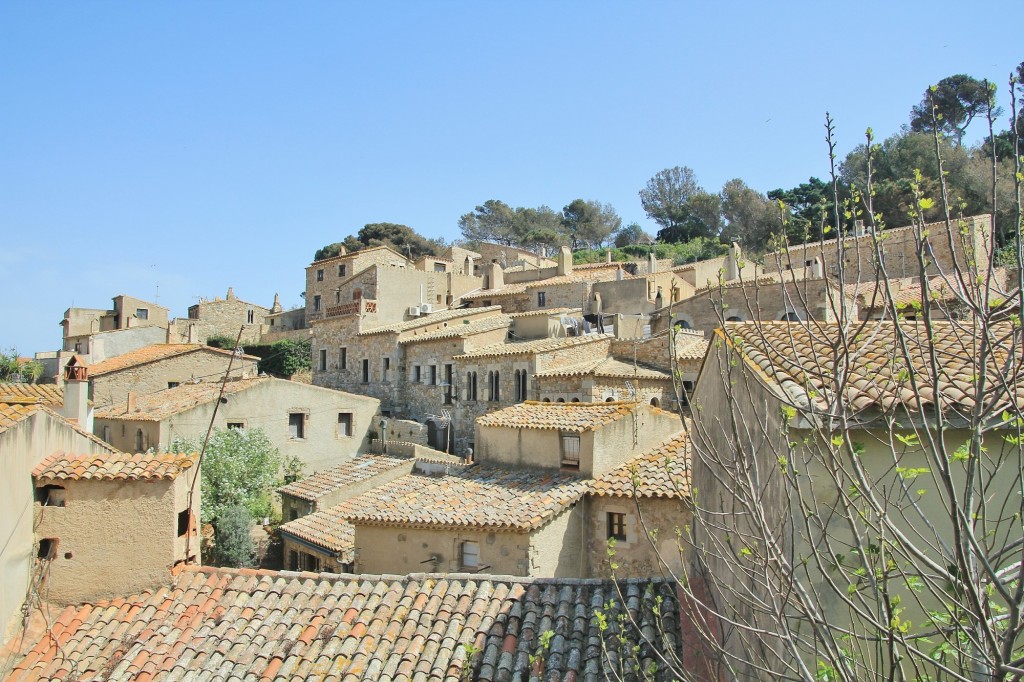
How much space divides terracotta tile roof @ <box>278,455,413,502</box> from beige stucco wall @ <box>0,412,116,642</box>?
35.4ft

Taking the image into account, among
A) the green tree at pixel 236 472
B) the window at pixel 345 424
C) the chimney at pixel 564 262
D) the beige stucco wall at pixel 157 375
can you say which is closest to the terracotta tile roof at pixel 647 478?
the green tree at pixel 236 472

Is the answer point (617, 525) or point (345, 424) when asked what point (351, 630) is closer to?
point (617, 525)

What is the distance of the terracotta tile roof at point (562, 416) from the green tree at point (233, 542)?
23.2 feet

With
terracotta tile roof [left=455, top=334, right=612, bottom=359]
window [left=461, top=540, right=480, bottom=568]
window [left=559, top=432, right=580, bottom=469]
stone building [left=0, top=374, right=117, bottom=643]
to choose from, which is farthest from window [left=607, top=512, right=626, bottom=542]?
stone building [left=0, top=374, right=117, bottom=643]

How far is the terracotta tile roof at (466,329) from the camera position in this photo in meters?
29.4

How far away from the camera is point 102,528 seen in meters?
10.6

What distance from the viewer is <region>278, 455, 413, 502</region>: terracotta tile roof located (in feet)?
70.5

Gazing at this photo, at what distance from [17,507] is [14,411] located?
137 centimetres

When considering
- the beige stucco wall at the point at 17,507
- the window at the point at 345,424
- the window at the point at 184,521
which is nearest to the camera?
the beige stucco wall at the point at 17,507

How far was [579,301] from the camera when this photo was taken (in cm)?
3625

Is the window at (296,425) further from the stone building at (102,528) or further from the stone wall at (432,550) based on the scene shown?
the stone building at (102,528)

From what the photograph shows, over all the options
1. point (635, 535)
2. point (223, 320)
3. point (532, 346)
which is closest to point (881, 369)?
point (635, 535)

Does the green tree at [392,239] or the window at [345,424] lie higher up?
the green tree at [392,239]

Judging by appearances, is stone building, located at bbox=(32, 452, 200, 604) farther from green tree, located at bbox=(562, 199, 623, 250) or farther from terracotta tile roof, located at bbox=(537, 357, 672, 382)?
green tree, located at bbox=(562, 199, 623, 250)
